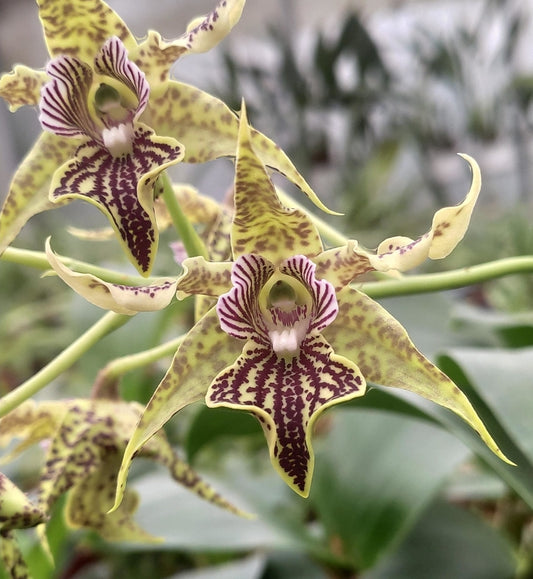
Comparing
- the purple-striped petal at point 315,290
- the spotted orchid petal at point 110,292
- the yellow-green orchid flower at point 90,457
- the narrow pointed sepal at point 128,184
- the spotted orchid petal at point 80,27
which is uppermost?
the spotted orchid petal at point 80,27

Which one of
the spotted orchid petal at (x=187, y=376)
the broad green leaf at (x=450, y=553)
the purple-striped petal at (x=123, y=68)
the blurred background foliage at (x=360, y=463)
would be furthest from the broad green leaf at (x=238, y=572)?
the purple-striped petal at (x=123, y=68)

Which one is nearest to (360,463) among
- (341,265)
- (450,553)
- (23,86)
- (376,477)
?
(376,477)

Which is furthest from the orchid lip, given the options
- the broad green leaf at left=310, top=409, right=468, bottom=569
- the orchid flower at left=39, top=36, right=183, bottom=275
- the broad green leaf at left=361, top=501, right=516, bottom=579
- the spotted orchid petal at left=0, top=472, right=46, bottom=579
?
the broad green leaf at left=361, top=501, right=516, bottom=579

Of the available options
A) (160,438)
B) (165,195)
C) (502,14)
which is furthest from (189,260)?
(502,14)

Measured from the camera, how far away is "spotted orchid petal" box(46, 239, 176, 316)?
1.13 ft

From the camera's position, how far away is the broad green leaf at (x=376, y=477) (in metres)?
0.72

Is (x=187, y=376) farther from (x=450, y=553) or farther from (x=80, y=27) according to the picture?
(x=450, y=553)

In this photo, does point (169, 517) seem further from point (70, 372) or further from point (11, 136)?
point (11, 136)

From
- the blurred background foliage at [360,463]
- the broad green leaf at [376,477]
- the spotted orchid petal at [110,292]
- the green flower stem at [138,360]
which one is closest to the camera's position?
the spotted orchid petal at [110,292]

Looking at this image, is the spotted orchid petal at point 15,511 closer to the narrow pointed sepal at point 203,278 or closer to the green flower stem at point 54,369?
the green flower stem at point 54,369

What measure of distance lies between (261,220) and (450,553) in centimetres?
57

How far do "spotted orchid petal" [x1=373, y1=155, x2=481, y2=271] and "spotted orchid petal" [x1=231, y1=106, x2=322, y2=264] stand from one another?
60 millimetres

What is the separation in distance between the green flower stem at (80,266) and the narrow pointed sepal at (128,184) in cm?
3

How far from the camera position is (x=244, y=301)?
0.41 meters
